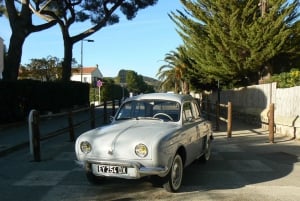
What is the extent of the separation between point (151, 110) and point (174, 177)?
164 centimetres

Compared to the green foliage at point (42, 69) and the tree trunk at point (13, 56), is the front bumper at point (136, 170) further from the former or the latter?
the green foliage at point (42, 69)

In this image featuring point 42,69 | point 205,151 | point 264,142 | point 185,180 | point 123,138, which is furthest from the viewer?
point 42,69

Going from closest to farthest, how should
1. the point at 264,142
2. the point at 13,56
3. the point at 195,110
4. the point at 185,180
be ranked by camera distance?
the point at 185,180 → the point at 195,110 → the point at 264,142 → the point at 13,56

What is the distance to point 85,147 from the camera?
289 inches

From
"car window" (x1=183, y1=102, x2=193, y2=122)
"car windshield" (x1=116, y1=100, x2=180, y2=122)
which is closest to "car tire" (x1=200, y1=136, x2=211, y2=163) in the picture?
"car window" (x1=183, y1=102, x2=193, y2=122)

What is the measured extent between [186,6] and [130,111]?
66.8 feet

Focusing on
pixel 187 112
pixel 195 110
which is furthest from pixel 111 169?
pixel 195 110

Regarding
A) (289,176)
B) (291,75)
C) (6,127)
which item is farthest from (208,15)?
(289,176)

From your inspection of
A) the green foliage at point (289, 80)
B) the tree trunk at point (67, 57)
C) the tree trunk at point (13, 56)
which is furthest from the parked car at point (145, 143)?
the tree trunk at point (67, 57)

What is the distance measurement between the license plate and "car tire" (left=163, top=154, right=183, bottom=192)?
71 cm

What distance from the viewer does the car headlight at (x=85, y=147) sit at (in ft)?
23.9

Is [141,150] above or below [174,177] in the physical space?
above

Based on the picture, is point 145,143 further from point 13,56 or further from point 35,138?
point 13,56

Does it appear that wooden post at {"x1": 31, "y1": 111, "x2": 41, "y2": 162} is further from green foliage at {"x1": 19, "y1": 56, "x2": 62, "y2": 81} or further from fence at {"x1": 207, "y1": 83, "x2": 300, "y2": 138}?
green foliage at {"x1": 19, "y1": 56, "x2": 62, "y2": 81}
